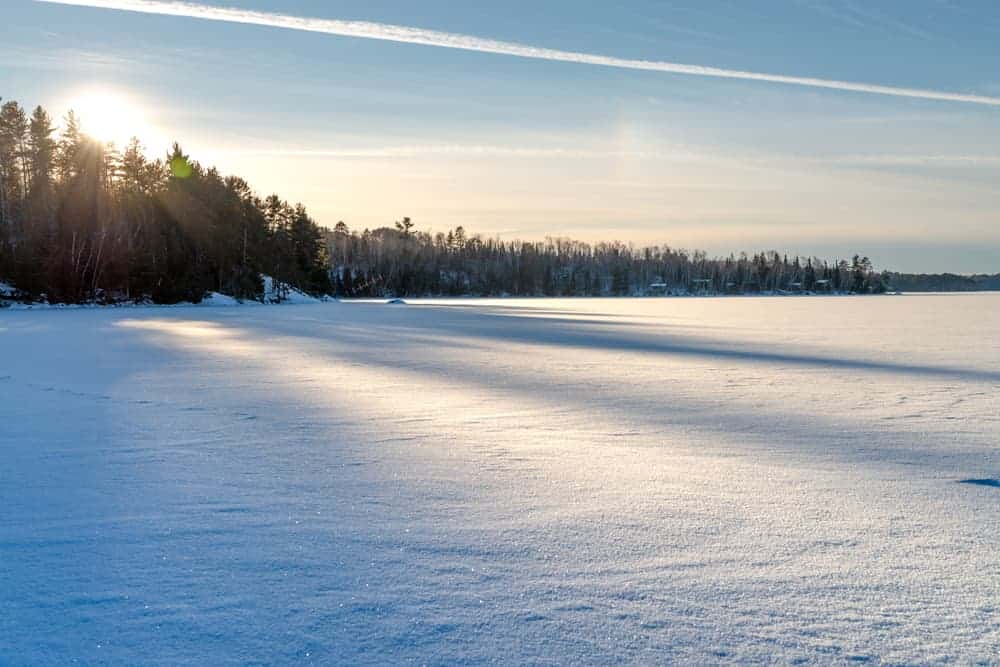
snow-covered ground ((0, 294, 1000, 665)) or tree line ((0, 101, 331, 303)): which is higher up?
tree line ((0, 101, 331, 303))

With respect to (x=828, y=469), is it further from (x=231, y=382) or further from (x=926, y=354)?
(x=926, y=354)

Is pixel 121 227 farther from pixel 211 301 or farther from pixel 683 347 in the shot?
pixel 683 347

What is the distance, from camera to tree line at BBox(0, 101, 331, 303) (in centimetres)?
4547

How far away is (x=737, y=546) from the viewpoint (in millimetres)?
3148

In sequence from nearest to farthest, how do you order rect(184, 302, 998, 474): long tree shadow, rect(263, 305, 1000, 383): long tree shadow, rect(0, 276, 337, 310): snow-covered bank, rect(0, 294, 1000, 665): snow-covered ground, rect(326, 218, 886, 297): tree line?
rect(0, 294, 1000, 665): snow-covered ground < rect(184, 302, 998, 474): long tree shadow < rect(263, 305, 1000, 383): long tree shadow < rect(0, 276, 337, 310): snow-covered bank < rect(326, 218, 886, 297): tree line

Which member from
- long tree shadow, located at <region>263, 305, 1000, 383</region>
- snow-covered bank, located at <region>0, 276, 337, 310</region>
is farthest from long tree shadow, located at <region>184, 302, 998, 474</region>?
snow-covered bank, located at <region>0, 276, 337, 310</region>

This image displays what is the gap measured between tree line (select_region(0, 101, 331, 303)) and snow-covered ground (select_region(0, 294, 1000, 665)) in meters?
44.2

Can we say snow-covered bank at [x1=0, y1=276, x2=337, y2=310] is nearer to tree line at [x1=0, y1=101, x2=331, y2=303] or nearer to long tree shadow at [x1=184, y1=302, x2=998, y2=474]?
tree line at [x1=0, y1=101, x2=331, y2=303]

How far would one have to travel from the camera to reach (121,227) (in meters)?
48.1

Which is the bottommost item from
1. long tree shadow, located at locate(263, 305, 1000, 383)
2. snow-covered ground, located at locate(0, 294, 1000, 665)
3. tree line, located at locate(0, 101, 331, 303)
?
snow-covered ground, located at locate(0, 294, 1000, 665)

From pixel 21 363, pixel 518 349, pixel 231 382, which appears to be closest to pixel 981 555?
pixel 231 382

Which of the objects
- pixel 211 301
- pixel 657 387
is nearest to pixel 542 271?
pixel 211 301

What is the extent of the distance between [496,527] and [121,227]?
52674 mm

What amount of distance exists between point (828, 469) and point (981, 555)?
1.64 meters
